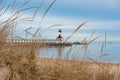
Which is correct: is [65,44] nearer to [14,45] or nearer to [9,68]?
[14,45]

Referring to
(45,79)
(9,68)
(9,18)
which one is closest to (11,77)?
(9,68)

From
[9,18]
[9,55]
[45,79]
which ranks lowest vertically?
[45,79]

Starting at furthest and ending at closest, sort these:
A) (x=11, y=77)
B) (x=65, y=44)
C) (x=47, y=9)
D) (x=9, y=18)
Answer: (x=65, y=44) < (x=9, y=18) < (x=47, y=9) < (x=11, y=77)

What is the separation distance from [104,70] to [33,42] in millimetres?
928

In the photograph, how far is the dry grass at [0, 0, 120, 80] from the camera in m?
3.74

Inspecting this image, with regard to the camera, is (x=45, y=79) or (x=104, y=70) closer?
(x=45, y=79)

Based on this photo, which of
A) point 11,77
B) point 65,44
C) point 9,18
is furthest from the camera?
point 65,44

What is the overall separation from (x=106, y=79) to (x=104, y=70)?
20 cm

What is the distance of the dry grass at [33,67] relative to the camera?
374 centimetres

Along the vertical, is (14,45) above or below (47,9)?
below

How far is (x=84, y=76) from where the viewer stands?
4.06m

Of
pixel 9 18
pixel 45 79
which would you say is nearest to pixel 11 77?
pixel 45 79

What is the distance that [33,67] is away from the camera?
12.7 ft

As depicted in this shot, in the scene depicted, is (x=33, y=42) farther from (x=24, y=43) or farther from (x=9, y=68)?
(x=9, y=68)
